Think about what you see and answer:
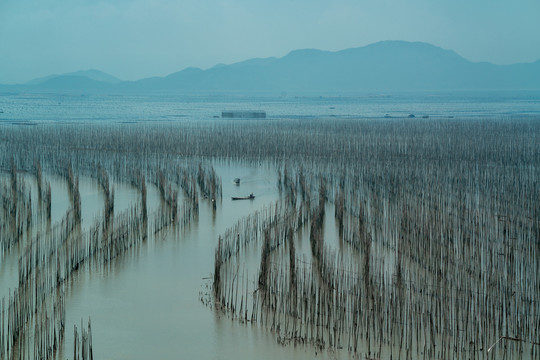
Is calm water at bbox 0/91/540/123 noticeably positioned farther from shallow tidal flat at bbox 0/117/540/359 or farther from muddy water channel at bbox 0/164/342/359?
muddy water channel at bbox 0/164/342/359

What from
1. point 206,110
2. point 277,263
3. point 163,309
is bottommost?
point 163,309

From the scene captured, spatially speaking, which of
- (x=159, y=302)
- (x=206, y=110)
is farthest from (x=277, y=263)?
(x=206, y=110)

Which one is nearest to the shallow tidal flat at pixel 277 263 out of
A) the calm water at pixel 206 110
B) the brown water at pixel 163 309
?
the brown water at pixel 163 309

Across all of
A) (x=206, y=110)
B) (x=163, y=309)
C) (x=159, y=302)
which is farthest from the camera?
(x=206, y=110)

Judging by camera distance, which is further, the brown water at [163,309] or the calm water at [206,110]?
the calm water at [206,110]

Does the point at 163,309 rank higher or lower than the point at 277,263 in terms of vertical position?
lower

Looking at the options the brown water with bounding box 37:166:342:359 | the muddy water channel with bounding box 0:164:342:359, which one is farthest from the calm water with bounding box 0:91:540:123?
the brown water with bounding box 37:166:342:359

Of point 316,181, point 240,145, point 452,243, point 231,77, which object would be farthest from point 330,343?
point 231,77

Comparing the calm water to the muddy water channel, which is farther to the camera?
the calm water

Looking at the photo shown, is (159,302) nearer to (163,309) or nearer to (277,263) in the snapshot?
(163,309)

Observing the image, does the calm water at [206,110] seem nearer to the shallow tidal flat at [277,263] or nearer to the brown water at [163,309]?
the shallow tidal flat at [277,263]
